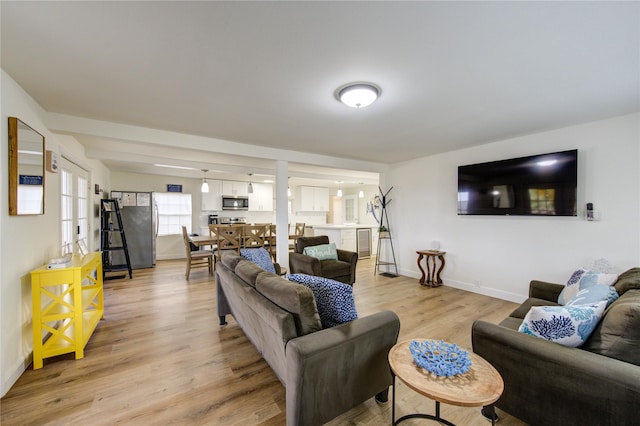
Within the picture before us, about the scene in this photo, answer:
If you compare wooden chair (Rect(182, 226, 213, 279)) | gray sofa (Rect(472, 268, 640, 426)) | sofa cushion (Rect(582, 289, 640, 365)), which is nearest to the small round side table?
gray sofa (Rect(472, 268, 640, 426))

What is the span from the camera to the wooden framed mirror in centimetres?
197

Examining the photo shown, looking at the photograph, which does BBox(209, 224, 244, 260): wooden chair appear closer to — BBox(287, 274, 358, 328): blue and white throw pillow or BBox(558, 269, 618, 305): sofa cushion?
BBox(287, 274, 358, 328): blue and white throw pillow

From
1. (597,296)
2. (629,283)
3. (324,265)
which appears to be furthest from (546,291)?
(324,265)

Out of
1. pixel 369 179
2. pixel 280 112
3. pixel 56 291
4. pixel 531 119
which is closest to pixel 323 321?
pixel 280 112

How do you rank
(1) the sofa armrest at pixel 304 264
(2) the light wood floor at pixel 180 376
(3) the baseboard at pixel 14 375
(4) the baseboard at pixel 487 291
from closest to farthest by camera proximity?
(2) the light wood floor at pixel 180 376 < (3) the baseboard at pixel 14 375 < (4) the baseboard at pixel 487 291 < (1) the sofa armrest at pixel 304 264

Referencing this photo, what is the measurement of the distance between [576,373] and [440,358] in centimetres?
62

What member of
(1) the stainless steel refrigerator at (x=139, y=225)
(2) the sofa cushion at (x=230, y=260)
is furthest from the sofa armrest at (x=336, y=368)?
(1) the stainless steel refrigerator at (x=139, y=225)

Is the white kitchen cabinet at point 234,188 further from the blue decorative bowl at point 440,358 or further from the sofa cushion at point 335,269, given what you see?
the blue decorative bowl at point 440,358

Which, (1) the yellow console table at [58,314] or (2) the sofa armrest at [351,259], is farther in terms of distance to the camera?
(2) the sofa armrest at [351,259]

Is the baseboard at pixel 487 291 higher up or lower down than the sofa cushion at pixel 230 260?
lower down

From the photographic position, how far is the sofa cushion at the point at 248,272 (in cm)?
201

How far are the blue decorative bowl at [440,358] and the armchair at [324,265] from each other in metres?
2.45

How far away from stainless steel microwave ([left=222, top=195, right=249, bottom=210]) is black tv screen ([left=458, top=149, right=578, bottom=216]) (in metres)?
5.74

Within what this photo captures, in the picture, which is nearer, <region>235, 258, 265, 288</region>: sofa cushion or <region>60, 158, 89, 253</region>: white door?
<region>235, 258, 265, 288</region>: sofa cushion
